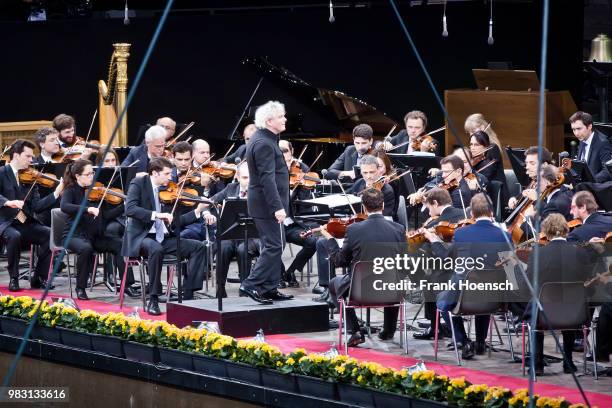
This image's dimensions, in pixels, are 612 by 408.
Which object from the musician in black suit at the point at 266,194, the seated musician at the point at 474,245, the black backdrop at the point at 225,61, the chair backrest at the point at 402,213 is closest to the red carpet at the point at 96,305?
the musician in black suit at the point at 266,194


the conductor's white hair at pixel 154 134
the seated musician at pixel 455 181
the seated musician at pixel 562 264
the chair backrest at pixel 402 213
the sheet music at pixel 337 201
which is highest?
the conductor's white hair at pixel 154 134

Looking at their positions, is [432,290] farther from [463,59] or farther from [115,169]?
[463,59]

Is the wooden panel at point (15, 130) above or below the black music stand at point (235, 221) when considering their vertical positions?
above

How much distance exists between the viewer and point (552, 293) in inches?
294

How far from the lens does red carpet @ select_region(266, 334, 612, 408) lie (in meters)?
7.17

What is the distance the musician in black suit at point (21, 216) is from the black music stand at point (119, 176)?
0.47 m

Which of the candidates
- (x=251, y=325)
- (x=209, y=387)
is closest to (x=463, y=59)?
(x=251, y=325)

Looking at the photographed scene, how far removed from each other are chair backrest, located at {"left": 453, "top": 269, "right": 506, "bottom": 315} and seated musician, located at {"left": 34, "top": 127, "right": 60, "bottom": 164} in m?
5.00

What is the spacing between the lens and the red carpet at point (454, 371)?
23.5 feet

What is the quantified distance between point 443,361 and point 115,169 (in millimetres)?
3469

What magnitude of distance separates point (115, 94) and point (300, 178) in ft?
11.8

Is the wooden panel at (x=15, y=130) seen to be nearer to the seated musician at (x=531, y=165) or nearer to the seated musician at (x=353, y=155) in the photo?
the seated musician at (x=353, y=155)

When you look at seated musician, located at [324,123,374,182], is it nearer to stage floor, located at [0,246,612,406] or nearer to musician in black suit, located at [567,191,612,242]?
stage floor, located at [0,246,612,406]

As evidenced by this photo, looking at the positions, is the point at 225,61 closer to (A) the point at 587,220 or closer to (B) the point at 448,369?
(A) the point at 587,220
